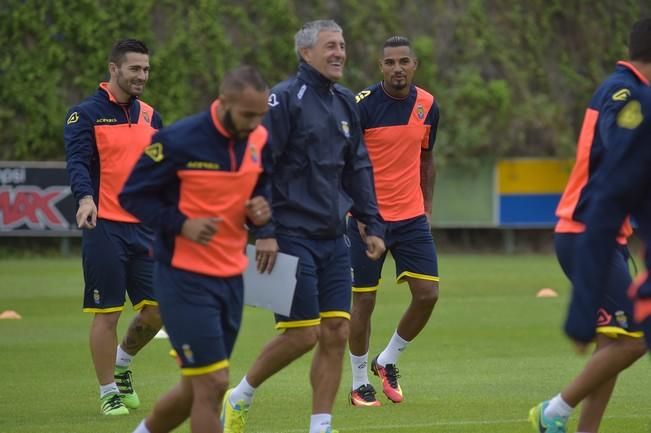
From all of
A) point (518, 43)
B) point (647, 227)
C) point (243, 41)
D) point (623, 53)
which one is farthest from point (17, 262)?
point (647, 227)

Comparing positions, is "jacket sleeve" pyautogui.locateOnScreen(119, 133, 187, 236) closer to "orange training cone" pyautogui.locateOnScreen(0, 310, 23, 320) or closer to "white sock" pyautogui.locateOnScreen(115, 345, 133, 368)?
"white sock" pyautogui.locateOnScreen(115, 345, 133, 368)

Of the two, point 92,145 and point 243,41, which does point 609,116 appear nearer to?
point 92,145

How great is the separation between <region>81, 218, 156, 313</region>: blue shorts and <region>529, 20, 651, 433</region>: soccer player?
11.8ft

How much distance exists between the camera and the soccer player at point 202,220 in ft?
22.3

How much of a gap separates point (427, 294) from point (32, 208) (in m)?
16.5

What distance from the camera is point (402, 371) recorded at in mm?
12227

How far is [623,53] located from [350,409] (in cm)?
2523

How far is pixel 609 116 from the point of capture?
24.1ft

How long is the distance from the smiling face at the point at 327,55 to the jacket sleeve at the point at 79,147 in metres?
2.24

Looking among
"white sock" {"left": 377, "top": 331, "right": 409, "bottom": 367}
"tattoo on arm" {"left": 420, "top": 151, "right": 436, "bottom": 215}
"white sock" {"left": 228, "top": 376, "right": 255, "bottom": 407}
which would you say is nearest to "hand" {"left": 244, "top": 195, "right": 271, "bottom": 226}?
"white sock" {"left": 228, "top": 376, "right": 255, "bottom": 407}

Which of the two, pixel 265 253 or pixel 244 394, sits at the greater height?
pixel 265 253

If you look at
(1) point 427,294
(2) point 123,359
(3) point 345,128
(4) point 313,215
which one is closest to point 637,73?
(3) point 345,128

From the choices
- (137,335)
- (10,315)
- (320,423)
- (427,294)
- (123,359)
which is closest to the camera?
(320,423)

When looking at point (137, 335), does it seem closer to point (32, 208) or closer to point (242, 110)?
point (242, 110)
